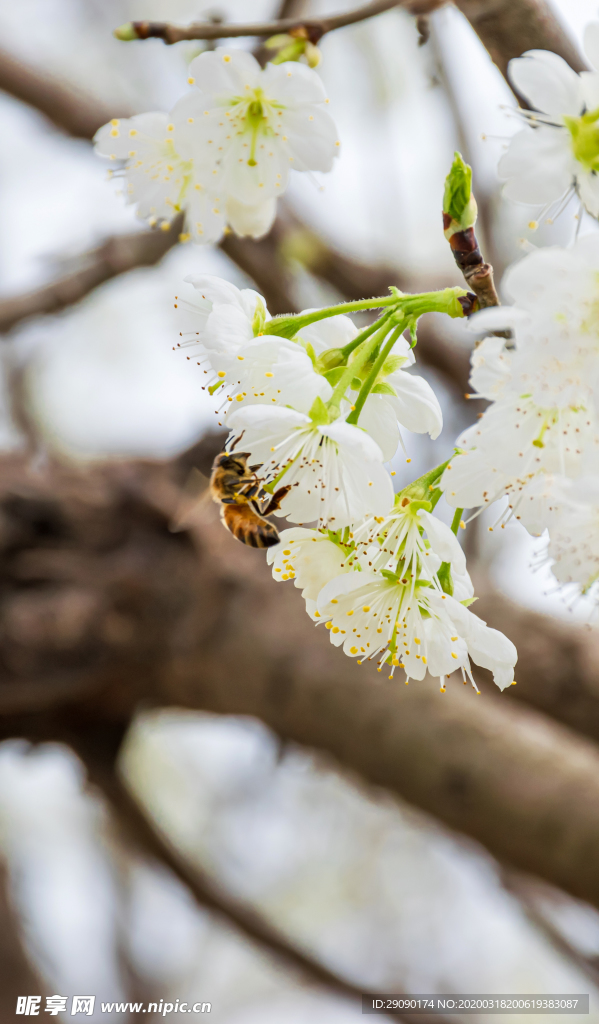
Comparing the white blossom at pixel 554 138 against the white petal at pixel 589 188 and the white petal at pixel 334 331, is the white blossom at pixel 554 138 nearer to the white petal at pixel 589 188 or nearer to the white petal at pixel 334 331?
the white petal at pixel 589 188

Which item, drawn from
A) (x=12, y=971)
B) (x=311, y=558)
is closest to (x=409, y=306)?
(x=311, y=558)

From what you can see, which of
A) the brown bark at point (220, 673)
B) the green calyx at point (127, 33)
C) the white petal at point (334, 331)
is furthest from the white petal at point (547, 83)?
the brown bark at point (220, 673)

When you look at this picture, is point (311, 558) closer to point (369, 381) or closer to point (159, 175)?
point (369, 381)

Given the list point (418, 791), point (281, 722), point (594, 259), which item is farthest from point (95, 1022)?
point (594, 259)

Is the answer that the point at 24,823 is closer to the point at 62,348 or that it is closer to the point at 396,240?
the point at 62,348

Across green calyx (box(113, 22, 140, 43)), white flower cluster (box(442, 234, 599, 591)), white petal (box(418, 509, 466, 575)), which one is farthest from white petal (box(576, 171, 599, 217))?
green calyx (box(113, 22, 140, 43))

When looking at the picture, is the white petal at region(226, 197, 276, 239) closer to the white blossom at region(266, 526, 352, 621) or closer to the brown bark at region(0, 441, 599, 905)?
the white blossom at region(266, 526, 352, 621)
